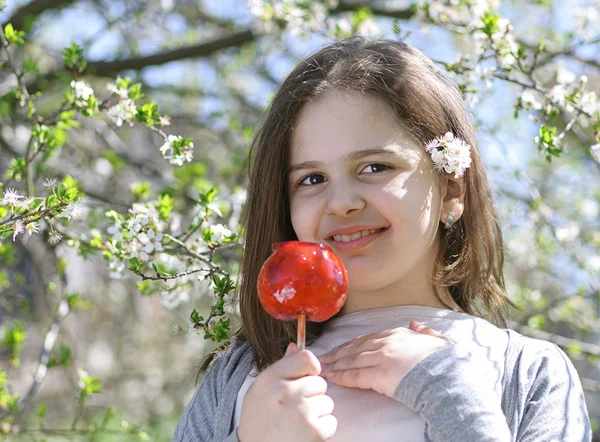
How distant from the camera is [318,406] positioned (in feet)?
4.70

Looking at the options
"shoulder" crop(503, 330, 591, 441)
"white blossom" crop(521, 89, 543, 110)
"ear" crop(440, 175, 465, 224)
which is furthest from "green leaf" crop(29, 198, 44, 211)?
"white blossom" crop(521, 89, 543, 110)

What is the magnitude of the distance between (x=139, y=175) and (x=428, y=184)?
2.76m

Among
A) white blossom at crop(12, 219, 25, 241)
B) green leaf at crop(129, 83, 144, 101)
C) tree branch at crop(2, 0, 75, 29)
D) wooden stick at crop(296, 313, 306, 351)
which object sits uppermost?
tree branch at crop(2, 0, 75, 29)

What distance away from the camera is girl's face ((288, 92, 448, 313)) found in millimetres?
1655

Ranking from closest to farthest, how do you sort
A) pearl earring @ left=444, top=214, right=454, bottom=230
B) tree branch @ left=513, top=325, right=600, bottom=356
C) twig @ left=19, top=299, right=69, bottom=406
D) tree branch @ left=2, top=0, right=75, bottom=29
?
pearl earring @ left=444, top=214, right=454, bottom=230 < twig @ left=19, top=299, right=69, bottom=406 < tree branch @ left=513, top=325, right=600, bottom=356 < tree branch @ left=2, top=0, right=75, bottom=29

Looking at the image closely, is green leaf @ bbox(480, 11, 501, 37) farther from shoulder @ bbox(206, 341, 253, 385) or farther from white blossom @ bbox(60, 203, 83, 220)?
white blossom @ bbox(60, 203, 83, 220)

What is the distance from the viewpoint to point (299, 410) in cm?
143

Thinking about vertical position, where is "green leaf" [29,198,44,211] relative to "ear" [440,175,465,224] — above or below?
above

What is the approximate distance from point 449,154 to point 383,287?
35 centimetres

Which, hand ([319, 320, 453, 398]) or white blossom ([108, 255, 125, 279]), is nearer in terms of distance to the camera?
hand ([319, 320, 453, 398])

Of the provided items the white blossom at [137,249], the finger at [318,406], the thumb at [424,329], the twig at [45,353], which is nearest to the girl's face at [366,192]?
the thumb at [424,329]

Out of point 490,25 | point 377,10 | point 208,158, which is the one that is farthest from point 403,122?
point 208,158

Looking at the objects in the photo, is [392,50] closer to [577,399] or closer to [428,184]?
[428,184]

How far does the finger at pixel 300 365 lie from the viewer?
1418mm
